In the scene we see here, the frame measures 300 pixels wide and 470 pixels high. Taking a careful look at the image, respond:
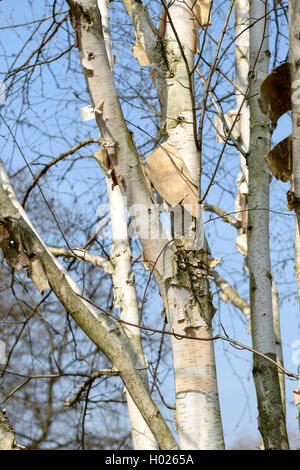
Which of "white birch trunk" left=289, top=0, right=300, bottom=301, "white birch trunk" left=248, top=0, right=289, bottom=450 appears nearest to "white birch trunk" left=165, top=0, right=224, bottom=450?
"white birch trunk" left=289, top=0, right=300, bottom=301

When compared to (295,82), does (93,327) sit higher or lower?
lower

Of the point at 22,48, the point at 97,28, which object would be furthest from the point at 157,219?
the point at 22,48

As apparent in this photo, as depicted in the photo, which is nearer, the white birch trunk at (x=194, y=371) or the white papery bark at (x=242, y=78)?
the white birch trunk at (x=194, y=371)

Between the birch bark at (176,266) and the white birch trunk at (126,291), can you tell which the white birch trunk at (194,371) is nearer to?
the birch bark at (176,266)

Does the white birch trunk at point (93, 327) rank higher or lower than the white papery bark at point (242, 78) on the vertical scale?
lower

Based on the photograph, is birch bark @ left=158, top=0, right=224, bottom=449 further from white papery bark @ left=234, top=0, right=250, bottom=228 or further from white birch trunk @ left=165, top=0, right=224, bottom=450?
white papery bark @ left=234, top=0, right=250, bottom=228

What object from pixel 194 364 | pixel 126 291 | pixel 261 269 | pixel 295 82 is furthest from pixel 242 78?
pixel 194 364

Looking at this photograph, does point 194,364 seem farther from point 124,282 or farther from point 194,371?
point 124,282

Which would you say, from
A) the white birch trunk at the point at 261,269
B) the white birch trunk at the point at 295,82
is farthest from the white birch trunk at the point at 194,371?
the white birch trunk at the point at 261,269

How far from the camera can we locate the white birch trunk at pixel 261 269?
255 cm

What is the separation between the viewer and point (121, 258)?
3.37 metres

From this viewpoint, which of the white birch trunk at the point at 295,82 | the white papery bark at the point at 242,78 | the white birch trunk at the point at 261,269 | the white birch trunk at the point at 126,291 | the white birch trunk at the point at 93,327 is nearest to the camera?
the white birch trunk at the point at 295,82

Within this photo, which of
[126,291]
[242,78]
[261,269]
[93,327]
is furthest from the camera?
[242,78]

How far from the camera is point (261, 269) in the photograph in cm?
279
